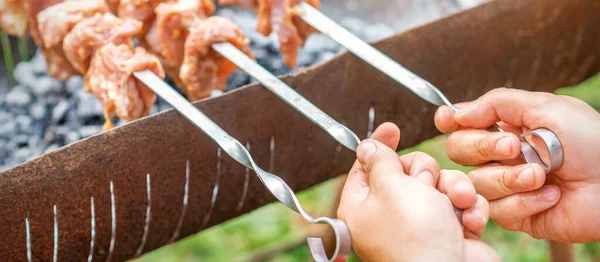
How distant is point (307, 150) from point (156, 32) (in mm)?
565

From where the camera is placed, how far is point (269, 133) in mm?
1625

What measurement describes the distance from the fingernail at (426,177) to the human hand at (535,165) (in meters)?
0.18

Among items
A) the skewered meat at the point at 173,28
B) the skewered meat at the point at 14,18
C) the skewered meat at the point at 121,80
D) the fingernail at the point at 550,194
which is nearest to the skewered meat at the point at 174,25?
the skewered meat at the point at 173,28

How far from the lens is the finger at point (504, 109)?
4.10 feet

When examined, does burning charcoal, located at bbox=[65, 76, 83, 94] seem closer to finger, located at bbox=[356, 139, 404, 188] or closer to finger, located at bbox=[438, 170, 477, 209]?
finger, located at bbox=[356, 139, 404, 188]

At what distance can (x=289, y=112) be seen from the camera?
1.64 m

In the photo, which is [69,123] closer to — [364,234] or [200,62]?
[200,62]

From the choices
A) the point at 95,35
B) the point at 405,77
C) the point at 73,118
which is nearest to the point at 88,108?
the point at 73,118

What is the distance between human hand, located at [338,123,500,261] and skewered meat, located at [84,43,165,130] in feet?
2.44

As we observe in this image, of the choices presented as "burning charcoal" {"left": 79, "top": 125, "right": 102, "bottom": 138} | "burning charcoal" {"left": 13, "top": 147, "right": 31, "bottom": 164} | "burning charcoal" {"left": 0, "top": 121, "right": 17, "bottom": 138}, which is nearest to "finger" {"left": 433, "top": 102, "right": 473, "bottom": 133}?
"burning charcoal" {"left": 79, "top": 125, "right": 102, "bottom": 138}

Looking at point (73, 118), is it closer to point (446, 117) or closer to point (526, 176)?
point (446, 117)

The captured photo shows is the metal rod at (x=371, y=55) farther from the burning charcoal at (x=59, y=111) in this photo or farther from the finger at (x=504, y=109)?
the burning charcoal at (x=59, y=111)

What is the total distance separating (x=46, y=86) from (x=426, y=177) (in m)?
1.50

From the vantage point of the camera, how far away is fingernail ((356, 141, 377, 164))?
3.70 feet
